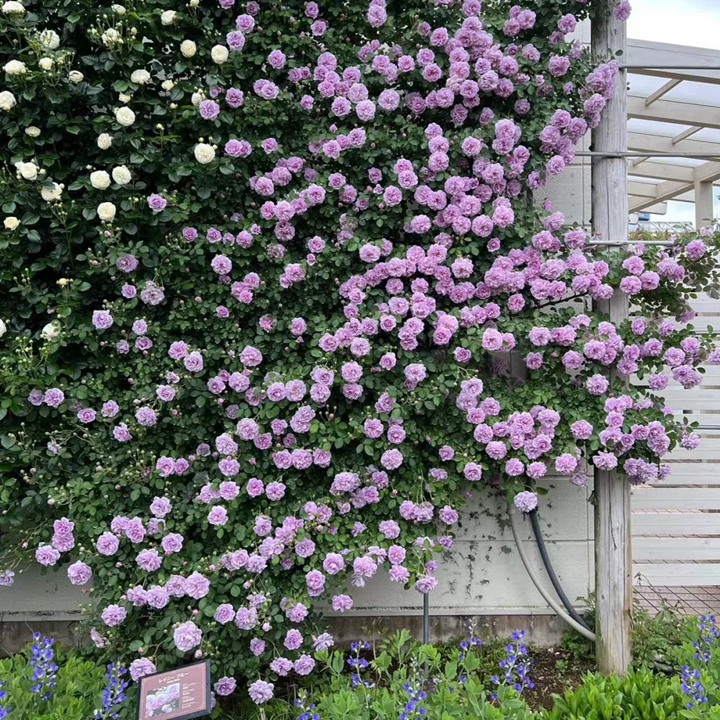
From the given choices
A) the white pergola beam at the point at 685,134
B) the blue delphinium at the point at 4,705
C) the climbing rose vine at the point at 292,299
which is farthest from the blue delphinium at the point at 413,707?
the white pergola beam at the point at 685,134

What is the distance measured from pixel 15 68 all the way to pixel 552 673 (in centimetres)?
320

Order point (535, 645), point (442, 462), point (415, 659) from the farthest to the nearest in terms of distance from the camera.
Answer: point (535, 645), point (442, 462), point (415, 659)

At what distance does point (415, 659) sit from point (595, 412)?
1.17 m

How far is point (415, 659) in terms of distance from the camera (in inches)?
69.4

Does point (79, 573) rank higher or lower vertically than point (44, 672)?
higher

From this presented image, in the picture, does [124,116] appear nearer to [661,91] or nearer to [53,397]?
[53,397]

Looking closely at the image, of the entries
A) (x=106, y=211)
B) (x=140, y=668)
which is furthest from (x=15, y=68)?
(x=140, y=668)

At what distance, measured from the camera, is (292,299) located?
2346 millimetres

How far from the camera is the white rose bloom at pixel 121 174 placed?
6.82ft

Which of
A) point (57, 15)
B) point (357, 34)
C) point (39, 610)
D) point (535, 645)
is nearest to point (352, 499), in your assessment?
point (535, 645)

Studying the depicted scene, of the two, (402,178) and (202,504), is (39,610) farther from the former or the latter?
(402,178)

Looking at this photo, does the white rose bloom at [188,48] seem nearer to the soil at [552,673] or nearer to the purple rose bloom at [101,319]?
the purple rose bloom at [101,319]

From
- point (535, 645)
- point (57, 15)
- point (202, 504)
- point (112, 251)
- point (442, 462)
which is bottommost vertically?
point (535, 645)

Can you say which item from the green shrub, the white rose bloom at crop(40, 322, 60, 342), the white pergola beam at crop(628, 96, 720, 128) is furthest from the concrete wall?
the white pergola beam at crop(628, 96, 720, 128)
